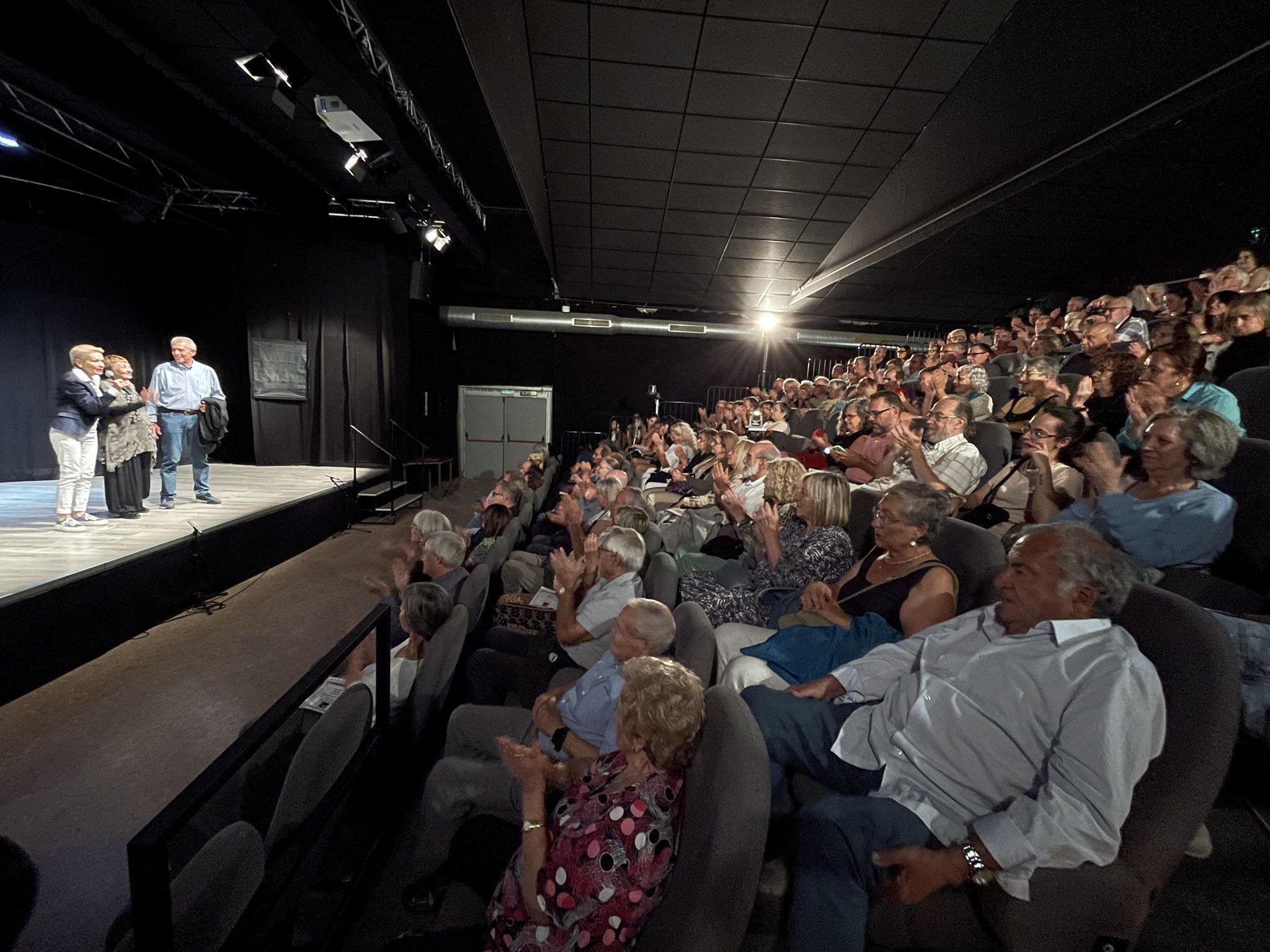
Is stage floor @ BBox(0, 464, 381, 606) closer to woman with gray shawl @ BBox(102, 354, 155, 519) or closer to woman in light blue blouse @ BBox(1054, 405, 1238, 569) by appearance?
woman with gray shawl @ BBox(102, 354, 155, 519)

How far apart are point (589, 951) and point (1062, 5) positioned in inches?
188

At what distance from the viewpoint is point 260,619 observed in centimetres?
379

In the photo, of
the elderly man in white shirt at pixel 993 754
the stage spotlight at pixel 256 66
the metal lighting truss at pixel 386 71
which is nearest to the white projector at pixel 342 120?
the metal lighting truss at pixel 386 71

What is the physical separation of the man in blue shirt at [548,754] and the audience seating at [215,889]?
0.54 meters

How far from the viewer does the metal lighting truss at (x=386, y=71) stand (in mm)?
2959

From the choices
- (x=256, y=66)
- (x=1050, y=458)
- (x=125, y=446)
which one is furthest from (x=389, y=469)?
(x=1050, y=458)

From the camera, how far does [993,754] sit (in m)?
1.14

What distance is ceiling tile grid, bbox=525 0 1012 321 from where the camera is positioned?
10.4ft

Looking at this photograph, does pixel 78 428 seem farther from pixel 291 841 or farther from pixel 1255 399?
pixel 1255 399

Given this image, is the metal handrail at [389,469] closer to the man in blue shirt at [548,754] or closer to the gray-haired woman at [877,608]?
the man in blue shirt at [548,754]

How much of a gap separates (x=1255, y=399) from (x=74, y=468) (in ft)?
23.4

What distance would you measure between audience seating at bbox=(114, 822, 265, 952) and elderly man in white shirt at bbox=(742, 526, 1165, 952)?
3.38 ft

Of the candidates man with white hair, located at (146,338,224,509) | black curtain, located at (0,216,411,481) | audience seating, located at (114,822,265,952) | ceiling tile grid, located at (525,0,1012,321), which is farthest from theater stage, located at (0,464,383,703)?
ceiling tile grid, located at (525,0,1012,321)

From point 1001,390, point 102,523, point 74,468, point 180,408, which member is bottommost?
point 102,523
